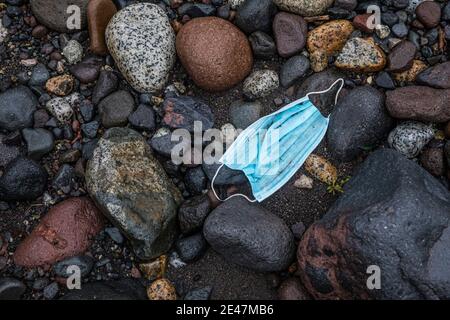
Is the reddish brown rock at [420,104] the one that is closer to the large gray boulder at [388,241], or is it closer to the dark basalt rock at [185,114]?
the large gray boulder at [388,241]

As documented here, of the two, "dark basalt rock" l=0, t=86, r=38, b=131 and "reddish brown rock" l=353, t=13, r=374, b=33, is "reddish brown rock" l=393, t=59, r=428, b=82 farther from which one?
"dark basalt rock" l=0, t=86, r=38, b=131

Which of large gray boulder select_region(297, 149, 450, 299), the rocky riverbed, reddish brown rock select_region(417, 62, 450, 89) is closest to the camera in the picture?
large gray boulder select_region(297, 149, 450, 299)

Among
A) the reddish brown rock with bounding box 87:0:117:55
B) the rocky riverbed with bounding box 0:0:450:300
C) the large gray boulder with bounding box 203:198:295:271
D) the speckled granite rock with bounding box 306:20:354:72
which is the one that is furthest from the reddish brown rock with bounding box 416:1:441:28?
the reddish brown rock with bounding box 87:0:117:55

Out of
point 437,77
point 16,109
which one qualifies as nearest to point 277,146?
point 437,77

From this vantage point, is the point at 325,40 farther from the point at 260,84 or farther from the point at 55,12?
the point at 55,12

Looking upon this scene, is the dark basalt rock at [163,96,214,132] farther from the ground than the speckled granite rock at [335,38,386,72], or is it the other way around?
the speckled granite rock at [335,38,386,72]

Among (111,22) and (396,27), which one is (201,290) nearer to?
(111,22)
